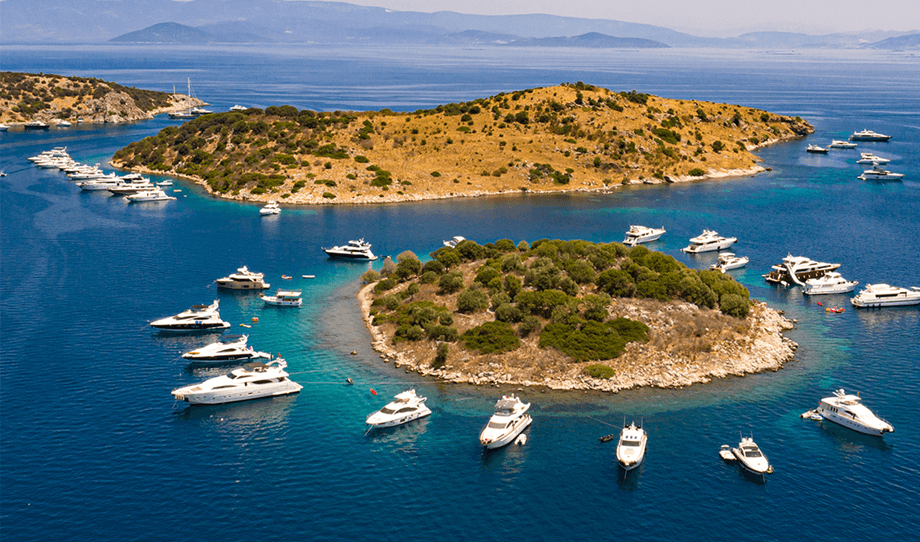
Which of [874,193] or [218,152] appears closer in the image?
[874,193]

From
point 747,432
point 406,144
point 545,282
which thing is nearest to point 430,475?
point 747,432

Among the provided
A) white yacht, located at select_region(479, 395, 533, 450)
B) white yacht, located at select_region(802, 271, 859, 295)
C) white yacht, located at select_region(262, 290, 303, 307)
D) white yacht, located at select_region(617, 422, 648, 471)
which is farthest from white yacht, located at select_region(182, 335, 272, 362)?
white yacht, located at select_region(802, 271, 859, 295)

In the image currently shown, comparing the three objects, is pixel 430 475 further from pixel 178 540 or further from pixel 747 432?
pixel 747 432

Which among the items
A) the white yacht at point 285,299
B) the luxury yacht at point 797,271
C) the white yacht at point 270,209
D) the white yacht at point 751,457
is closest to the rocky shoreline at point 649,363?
the white yacht at point 751,457

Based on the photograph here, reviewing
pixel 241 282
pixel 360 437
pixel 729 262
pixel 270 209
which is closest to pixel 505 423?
pixel 360 437

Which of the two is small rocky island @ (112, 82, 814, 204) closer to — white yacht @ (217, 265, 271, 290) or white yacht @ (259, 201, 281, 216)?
white yacht @ (259, 201, 281, 216)

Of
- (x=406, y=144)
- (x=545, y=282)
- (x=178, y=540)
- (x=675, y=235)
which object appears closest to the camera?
(x=178, y=540)

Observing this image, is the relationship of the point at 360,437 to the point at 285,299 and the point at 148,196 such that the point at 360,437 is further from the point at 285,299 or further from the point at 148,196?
the point at 148,196
